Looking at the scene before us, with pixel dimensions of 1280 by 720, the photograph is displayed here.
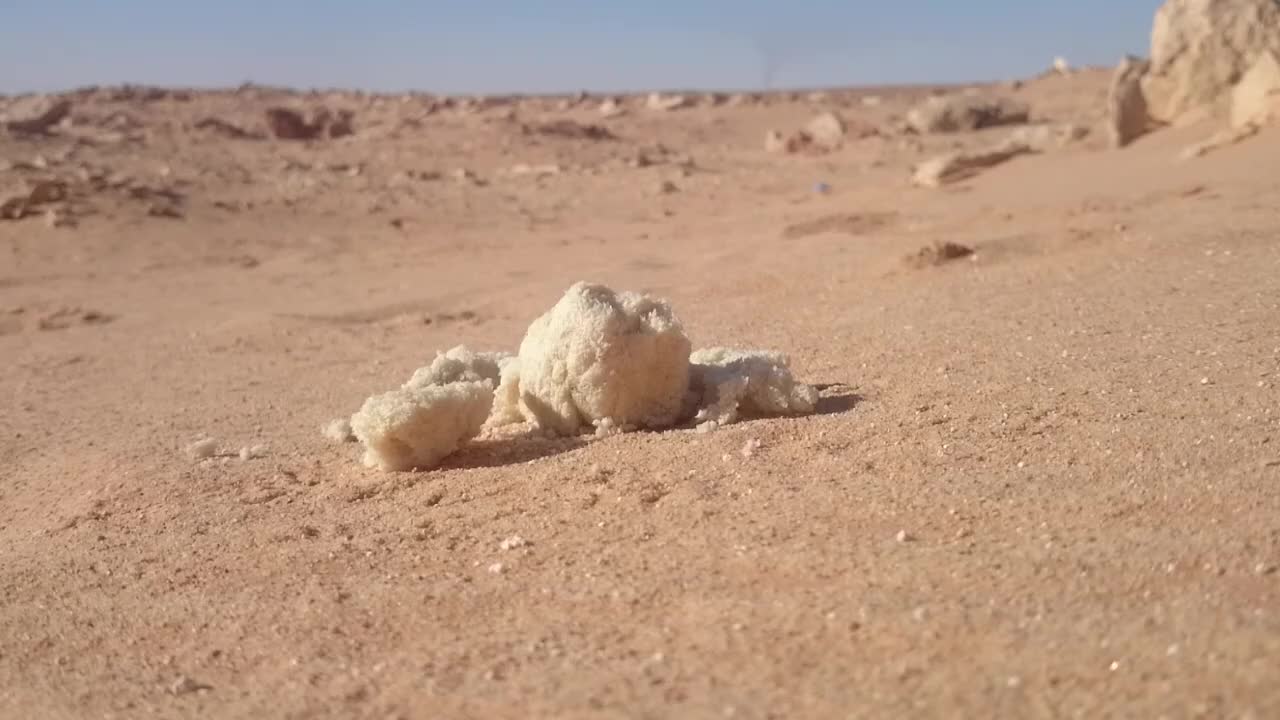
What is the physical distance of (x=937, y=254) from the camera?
609 centimetres

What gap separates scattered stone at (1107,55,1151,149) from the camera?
10031mm

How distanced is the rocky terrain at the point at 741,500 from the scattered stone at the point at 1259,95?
0.14 m

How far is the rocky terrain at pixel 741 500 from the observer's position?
2084 millimetres

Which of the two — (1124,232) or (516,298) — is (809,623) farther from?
(516,298)

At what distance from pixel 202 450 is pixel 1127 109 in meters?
8.23

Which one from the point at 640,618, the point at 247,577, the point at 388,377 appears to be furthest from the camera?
the point at 388,377

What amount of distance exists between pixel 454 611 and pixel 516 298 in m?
4.77

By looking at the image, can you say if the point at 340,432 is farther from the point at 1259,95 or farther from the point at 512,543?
the point at 1259,95

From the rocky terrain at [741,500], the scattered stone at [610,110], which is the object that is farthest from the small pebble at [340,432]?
the scattered stone at [610,110]

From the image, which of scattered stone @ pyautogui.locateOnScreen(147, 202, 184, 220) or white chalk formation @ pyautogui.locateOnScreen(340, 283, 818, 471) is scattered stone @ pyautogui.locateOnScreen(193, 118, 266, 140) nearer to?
scattered stone @ pyautogui.locateOnScreen(147, 202, 184, 220)

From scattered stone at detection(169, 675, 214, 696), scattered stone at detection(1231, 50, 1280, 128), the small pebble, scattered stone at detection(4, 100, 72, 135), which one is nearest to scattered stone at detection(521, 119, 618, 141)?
scattered stone at detection(4, 100, 72, 135)

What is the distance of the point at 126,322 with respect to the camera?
301 inches

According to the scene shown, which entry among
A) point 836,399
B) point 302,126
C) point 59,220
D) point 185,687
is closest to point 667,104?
point 302,126

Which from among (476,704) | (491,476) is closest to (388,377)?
(491,476)
